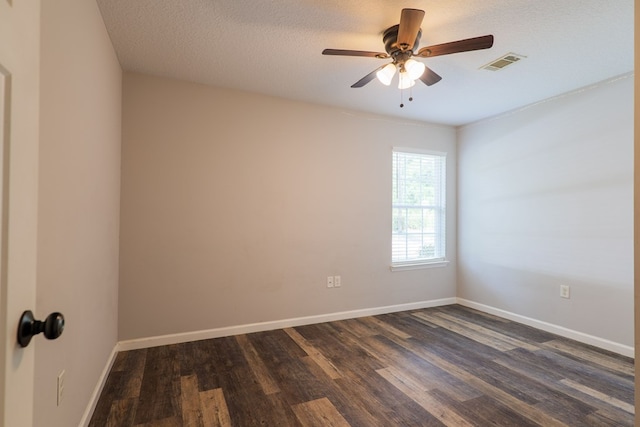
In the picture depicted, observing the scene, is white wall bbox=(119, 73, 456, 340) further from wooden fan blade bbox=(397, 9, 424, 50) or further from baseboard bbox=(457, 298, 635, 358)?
wooden fan blade bbox=(397, 9, 424, 50)

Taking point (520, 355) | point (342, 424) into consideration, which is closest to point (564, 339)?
point (520, 355)

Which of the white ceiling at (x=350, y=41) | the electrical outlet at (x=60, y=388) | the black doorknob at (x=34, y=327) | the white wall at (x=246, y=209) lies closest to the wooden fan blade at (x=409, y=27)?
the white ceiling at (x=350, y=41)

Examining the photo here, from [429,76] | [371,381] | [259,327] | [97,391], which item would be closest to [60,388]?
[97,391]

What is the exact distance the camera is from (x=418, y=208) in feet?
14.2

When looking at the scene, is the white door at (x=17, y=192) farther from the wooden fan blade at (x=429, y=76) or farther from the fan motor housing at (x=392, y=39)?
the wooden fan blade at (x=429, y=76)

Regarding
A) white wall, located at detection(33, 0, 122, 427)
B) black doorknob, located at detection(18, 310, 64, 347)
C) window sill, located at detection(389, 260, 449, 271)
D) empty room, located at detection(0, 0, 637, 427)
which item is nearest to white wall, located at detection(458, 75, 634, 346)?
empty room, located at detection(0, 0, 637, 427)

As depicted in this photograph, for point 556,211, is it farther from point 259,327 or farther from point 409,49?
point 259,327

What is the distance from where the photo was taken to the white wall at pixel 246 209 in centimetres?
295

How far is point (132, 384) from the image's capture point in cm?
231

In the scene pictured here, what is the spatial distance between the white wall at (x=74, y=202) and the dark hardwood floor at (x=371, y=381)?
1.59 feet

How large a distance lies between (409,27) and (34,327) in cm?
205

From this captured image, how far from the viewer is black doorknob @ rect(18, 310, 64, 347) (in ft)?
2.17

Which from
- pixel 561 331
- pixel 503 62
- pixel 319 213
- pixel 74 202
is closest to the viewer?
pixel 74 202

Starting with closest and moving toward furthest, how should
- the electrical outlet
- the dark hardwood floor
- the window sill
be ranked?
the electrical outlet < the dark hardwood floor < the window sill
